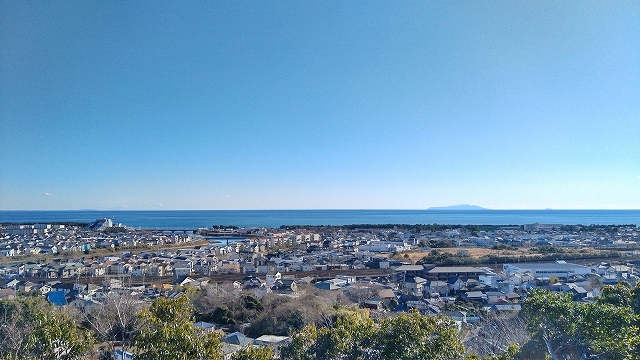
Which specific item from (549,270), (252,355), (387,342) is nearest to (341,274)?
(549,270)

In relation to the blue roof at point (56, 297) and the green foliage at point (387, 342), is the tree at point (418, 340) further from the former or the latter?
the blue roof at point (56, 297)

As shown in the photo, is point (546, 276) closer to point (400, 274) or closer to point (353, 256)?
point (400, 274)

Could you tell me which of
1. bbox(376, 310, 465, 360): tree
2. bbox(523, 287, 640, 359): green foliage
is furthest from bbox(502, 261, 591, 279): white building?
bbox(376, 310, 465, 360): tree

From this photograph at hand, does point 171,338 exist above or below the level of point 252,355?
above

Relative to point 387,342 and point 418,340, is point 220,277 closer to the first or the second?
point 387,342

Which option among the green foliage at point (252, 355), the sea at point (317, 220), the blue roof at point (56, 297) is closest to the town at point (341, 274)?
the blue roof at point (56, 297)

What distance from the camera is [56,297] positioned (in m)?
13.8

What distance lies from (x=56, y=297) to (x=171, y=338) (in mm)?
12840

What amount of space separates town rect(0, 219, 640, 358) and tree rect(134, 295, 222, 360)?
8.43 ft

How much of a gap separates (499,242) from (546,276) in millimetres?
17521

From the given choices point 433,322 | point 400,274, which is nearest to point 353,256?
point 400,274

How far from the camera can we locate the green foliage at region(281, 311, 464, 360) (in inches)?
171

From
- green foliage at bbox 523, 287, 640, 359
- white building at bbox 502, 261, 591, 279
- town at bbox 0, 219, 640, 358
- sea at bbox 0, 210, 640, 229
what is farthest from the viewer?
sea at bbox 0, 210, 640, 229

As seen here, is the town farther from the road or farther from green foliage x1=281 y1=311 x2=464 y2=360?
green foliage x1=281 y1=311 x2=464 y2=360
